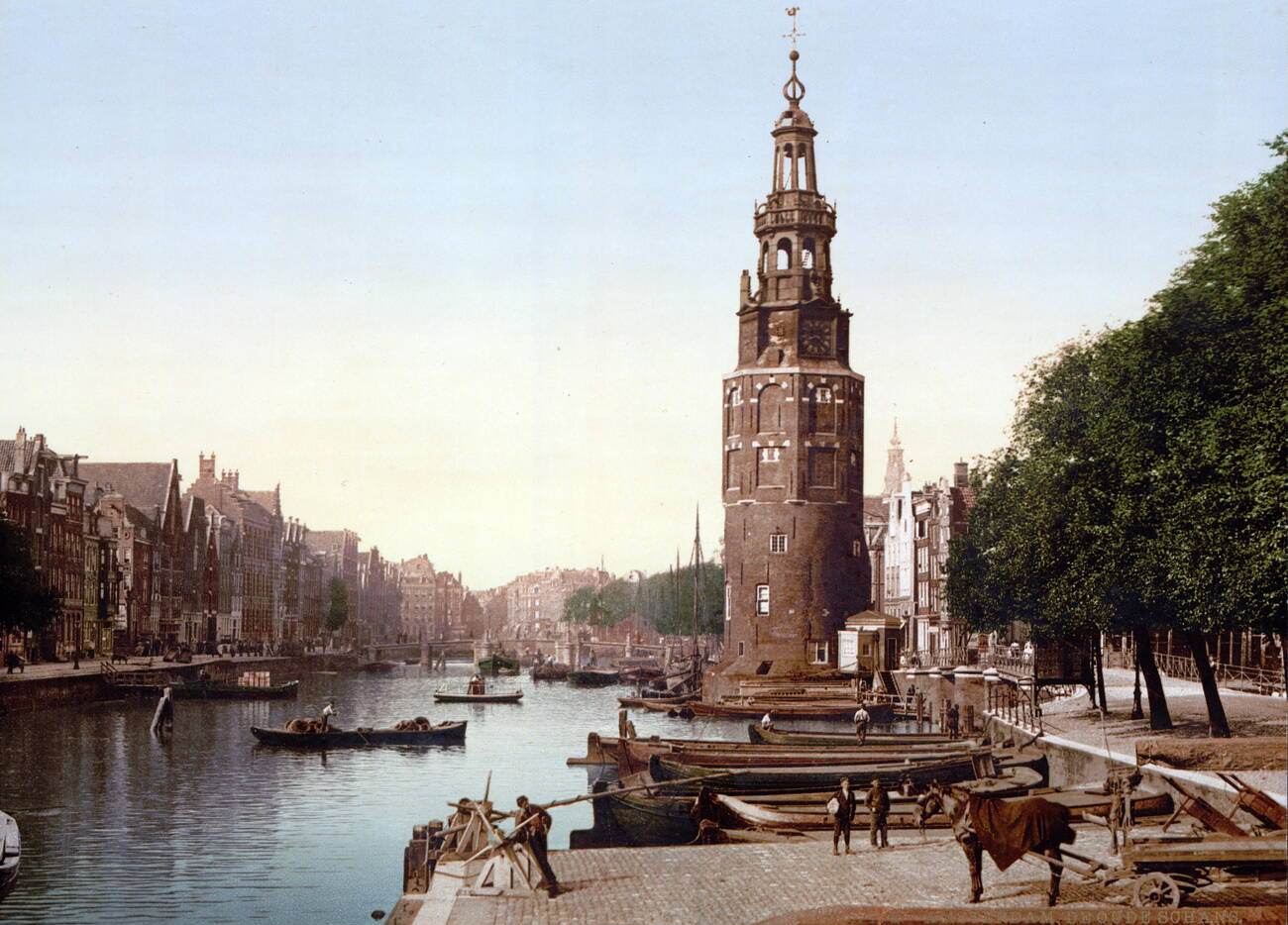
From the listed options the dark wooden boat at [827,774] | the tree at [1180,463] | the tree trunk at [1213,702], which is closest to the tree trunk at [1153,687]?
the tree at [1180,463]

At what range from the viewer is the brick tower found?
9088 cm

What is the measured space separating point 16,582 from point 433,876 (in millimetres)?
51495

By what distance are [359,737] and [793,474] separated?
34.8 metres

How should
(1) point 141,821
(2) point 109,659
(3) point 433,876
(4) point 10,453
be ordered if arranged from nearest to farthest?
(3) point 433,876, (1) point 141,821, (4) point 10,453, (2) point 109,659

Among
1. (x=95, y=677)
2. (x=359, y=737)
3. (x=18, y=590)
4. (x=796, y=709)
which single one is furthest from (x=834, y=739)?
(x=95, y=677)

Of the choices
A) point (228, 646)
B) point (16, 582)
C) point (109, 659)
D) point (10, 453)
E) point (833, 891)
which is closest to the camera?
point (833, 891)

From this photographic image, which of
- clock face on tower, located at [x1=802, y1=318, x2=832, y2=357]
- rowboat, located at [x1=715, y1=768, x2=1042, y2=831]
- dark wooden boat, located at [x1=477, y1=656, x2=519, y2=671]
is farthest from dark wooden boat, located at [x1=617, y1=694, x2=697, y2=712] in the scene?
dark wooden boat, located at [x1=477, y1=656, x2=519, y2=671]

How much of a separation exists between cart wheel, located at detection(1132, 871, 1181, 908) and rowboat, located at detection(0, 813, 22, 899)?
2315 centimetres

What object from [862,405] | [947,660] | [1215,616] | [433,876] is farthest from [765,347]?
[433,876]

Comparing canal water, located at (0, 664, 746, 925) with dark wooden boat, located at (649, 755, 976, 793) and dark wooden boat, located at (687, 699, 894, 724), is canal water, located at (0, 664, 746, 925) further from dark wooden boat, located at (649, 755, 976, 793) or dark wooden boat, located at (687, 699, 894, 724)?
dark wooden boat, located at (649, 755, 976, 793)

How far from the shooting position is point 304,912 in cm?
3262

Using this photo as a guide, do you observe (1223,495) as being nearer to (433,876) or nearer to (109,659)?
(433,876)

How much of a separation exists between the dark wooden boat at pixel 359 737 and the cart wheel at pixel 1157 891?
50.6 metres

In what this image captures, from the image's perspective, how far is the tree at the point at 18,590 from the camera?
6881 centimetres
